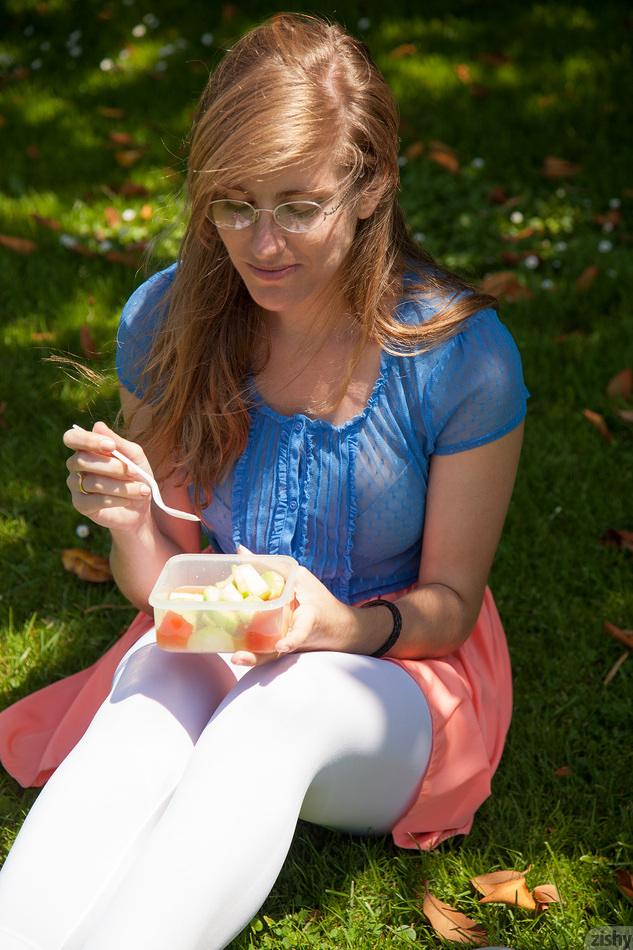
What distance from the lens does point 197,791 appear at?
167cm

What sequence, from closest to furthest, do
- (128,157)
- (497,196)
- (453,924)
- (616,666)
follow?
(453,924) → (616,666) → (497,196) → (128,157)

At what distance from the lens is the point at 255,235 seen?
1858mm

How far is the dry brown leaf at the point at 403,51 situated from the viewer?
5281 mm

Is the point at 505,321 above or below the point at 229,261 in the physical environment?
below

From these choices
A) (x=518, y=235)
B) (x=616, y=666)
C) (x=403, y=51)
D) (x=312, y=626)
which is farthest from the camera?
(x=403, y=51)

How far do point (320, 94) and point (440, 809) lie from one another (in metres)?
1.23

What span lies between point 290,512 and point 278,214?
56 cm

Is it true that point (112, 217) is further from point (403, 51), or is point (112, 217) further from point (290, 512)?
point (290, 512)

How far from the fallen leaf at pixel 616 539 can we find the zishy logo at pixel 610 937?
1113 mm

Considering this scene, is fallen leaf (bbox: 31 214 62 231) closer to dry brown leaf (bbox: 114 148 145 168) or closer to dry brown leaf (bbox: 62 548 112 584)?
dry brown leaf (bbox: 114 148 145 168)

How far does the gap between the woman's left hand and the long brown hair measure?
12.9 inches

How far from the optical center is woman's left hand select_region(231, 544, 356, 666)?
176 centimetres

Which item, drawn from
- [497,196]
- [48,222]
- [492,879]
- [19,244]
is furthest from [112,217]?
[492,879]

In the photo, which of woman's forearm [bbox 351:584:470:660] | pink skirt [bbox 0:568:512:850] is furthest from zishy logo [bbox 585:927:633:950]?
woman's forearm [bbox 351:584:470:660]
